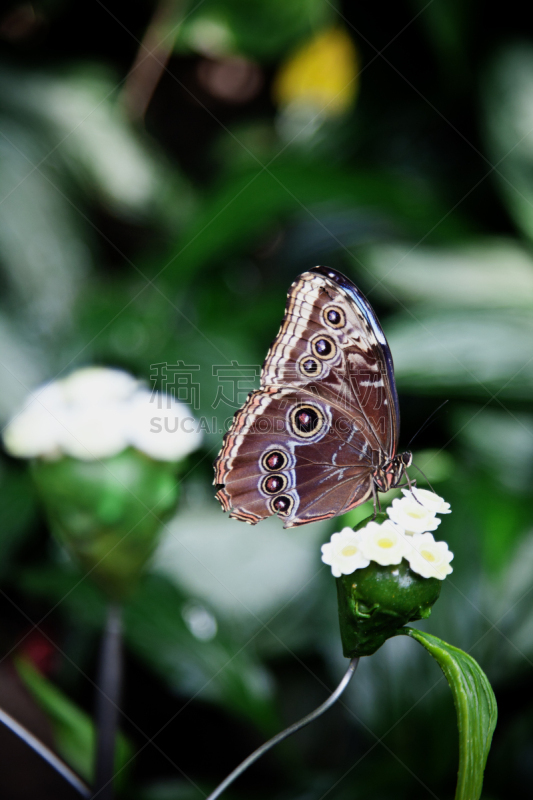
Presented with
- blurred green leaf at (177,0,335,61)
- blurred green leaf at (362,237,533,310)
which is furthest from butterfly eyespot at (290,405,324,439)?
blurred green leaf at (177,0,335,61)

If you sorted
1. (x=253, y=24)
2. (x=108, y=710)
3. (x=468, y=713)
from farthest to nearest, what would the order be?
1. (x=253, y=24)
2. (x=108, y=710)
3. (x=468, y=713)

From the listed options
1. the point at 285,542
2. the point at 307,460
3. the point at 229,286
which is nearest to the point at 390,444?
the point at 307,460

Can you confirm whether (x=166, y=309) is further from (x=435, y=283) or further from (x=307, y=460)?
(x=307, y=460)

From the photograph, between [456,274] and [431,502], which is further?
[456,274]

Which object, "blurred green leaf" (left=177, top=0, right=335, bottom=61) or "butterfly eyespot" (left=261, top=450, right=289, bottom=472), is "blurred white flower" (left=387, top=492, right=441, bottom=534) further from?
"blurred green leaf" (left=177, top=0, right=335, bottom=61)

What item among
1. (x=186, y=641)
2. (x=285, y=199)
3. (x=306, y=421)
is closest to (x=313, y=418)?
(x=306, y=421)

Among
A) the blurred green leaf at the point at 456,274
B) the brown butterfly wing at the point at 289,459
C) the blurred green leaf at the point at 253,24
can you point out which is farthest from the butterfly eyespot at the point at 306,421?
the blurred green leaf at the point at 253,24

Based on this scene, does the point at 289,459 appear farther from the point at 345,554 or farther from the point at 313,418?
the point at 345,554

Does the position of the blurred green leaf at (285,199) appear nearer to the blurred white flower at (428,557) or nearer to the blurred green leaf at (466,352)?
the blurred green leaf at (466,352)
